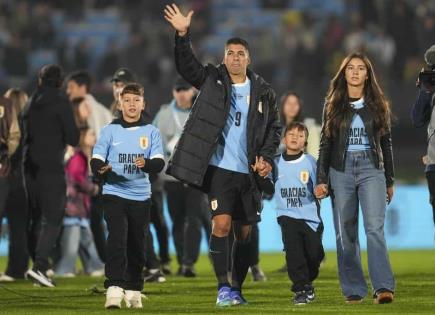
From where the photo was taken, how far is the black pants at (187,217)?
50.3 ft

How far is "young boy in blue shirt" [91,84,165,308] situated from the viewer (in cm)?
1090

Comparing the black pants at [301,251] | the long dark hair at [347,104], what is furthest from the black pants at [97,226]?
the long dark hair at [347,104]

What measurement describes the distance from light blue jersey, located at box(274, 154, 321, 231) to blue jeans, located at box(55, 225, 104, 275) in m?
4.60

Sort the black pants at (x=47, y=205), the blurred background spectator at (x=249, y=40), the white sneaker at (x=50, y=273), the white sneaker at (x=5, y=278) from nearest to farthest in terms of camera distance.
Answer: the black pants at (x=47, y=205), the white sneaker at (x=50, y=273), the white sneaker at (x=5, y=278), the blurred background spectator at (x=249, y=40)

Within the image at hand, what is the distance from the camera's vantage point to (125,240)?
428 inches

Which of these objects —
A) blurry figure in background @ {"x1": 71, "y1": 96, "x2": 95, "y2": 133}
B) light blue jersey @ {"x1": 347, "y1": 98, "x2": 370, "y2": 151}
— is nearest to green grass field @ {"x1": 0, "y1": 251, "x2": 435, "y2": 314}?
light blue jersey @ {"x1": 347, "y1": 98, "x2": 370, "y2": 151}

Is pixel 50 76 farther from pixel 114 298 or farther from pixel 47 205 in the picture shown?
pixel 114 298

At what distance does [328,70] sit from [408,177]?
2.65m

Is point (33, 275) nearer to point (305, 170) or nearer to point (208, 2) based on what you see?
point (305, 170)

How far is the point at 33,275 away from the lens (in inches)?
549

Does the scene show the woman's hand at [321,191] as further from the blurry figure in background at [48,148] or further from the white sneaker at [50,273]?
the white sneaker at [50,273]

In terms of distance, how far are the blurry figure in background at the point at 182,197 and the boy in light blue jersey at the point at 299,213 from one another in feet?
10.6

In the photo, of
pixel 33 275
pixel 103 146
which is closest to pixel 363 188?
pixel 103 146

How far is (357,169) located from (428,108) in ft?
4.15
